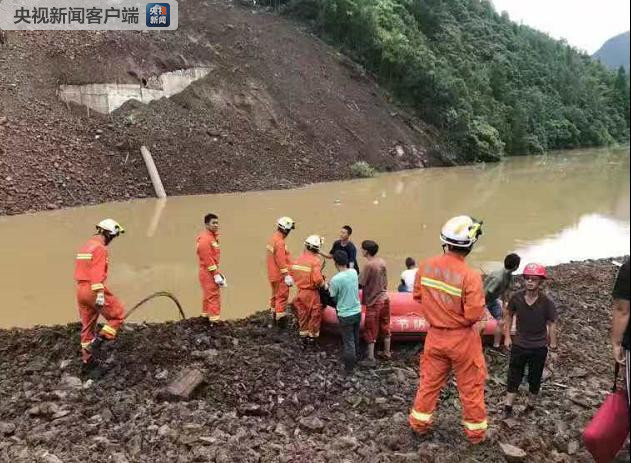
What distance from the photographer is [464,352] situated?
400 centimetres

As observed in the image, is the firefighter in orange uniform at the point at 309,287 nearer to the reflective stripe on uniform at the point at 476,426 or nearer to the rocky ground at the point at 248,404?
the rocky ground at the point at 248,404

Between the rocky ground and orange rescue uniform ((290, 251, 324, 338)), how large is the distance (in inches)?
14.3

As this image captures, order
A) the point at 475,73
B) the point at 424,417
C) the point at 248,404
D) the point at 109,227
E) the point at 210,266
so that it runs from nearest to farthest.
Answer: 1. the point at 424,417
2. the point at 248,404
3. the point at 109,227
4. the point at 210,266
5. the point at 475,73

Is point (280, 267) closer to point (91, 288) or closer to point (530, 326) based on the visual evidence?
point (91, 288)

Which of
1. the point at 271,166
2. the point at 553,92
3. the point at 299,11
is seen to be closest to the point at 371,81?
the point at 299,11

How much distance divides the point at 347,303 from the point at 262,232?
8.22 m

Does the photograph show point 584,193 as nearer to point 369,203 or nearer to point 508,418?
point 369,203

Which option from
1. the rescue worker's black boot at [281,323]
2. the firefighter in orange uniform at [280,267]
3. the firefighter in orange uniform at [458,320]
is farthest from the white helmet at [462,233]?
the rescue worker's black boot at [281,323]

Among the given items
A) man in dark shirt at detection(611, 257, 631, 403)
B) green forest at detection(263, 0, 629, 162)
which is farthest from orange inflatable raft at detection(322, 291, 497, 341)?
green forest at detection(263, 0, 629, 162)

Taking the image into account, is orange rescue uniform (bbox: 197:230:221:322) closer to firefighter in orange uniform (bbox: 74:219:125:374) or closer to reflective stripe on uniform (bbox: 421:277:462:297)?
firefighter in orange uniform (bbox: 74:219:125:374)

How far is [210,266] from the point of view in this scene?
6621 mm

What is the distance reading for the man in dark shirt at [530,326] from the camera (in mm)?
4652

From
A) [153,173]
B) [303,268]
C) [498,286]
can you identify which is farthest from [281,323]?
[153,173]

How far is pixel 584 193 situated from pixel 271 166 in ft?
40.9
